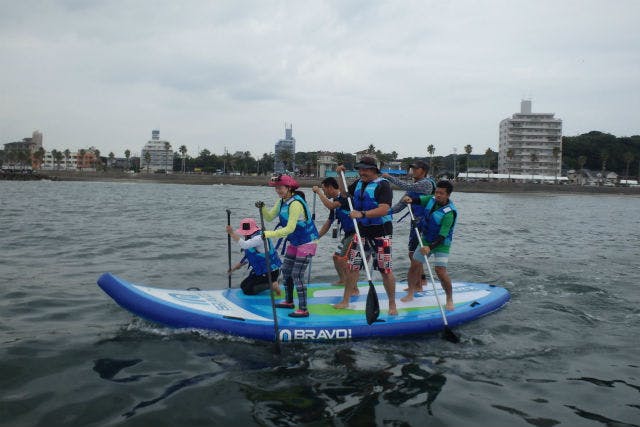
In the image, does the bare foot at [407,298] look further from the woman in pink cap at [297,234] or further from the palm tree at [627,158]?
the palm tree at [627,158]

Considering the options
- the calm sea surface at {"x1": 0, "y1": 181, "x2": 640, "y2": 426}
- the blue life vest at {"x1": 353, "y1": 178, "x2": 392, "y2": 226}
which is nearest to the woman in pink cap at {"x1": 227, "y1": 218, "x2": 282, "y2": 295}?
the calm sea surface at {"x1": 0, "y1": 181, "x2": 640, "y2": 426}

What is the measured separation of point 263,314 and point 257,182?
112205 millimetres

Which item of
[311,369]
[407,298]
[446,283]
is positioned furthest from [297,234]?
[446,283]

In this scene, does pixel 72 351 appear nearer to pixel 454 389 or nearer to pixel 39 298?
pixel 39 298

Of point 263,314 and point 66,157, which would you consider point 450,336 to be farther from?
point 66,157

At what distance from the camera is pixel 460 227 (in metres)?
31.4

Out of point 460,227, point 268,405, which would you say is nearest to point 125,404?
point 268,405

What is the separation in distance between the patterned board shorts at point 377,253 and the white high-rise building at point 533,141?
148771 millimetres

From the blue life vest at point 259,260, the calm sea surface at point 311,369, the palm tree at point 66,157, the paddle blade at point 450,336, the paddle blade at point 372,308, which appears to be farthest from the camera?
the palm tree at point 66,157

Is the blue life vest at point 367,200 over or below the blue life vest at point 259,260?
over

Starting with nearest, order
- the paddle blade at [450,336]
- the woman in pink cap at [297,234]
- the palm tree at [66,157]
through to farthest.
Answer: the woman in pink cap at [297,234]
the paddle blade at [450,336]
the palm tree at [66,157]

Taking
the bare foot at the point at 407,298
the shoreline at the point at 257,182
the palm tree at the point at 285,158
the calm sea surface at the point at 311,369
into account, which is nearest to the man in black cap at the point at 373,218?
the bare foot at the point at 407,298

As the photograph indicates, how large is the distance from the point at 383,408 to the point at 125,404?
294cm

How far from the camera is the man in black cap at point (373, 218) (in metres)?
7.86
